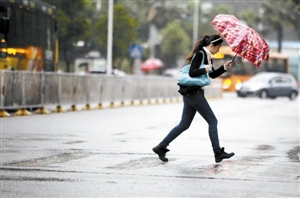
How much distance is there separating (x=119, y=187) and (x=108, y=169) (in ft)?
5.44

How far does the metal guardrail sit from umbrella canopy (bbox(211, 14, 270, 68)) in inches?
489

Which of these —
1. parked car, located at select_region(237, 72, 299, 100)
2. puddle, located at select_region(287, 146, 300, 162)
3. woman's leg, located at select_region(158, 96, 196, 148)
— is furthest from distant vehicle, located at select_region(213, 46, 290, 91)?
woman's leg, located at select_region(158, 96, 196, 148)

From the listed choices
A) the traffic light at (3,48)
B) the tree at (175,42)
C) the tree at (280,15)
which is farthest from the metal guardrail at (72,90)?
the tree at (175,42)

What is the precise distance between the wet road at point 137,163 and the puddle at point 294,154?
0.01 meters

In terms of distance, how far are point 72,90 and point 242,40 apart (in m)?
17.0

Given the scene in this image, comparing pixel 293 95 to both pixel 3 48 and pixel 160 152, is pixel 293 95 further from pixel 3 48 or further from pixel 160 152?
pixel 160 152

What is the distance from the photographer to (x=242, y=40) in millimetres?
11508

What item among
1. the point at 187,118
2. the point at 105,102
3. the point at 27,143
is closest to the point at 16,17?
the point at 105,102

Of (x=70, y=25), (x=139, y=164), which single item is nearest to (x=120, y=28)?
(x=70, y=25)

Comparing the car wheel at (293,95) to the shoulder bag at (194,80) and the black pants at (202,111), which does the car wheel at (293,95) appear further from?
the shoulder bag at (194,80)

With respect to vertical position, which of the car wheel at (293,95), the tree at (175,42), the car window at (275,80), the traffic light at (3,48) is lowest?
the car wheel at (293,95)

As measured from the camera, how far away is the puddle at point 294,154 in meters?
12.7

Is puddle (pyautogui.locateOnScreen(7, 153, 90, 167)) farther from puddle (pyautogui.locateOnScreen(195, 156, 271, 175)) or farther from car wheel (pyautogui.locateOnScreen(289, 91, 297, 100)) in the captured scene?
car wheel (pyautogui.locateOnScreen(289, 91, 297, 100))

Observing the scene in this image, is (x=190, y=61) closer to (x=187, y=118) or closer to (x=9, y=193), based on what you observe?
(x=187, y=118)
